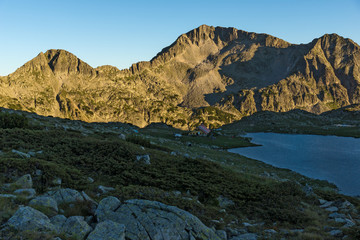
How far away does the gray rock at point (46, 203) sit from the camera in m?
9.90

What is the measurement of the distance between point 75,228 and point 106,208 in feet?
7.04

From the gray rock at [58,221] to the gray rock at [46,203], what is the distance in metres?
0.68

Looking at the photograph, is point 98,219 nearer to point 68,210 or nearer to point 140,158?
point 68,210

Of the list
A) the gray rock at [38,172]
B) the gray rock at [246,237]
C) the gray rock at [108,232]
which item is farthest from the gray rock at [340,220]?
the gray rock at [38,172]

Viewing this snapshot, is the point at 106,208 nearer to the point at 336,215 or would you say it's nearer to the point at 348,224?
the point at 348,224

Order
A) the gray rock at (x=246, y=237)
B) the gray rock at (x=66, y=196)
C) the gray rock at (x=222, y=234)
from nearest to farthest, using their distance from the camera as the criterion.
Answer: the gray rock at (x=66, y=196) < the gray rock at (x=222, y=234) < the gray rock at (x=246, y=237)

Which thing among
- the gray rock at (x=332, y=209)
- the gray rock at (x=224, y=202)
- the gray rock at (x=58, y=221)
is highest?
the gray rock at (x=58, y=221)

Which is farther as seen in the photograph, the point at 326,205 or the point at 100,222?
the point at 326,205

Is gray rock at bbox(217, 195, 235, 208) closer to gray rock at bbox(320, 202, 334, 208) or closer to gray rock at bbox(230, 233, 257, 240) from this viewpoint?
gray rock at bbox(230, 233, 257, 240)

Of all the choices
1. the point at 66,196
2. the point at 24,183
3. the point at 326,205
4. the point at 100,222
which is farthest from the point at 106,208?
the point at 326,205

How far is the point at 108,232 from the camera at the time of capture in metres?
8.78

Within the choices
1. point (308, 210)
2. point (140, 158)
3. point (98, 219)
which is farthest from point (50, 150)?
point (308, 210)

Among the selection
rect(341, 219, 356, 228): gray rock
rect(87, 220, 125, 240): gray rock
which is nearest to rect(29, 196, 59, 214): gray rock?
rect(87, 220, 125, 240): gray rock

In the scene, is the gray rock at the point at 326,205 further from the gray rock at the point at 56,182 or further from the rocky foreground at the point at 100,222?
the gray rock at the point at 56,182
